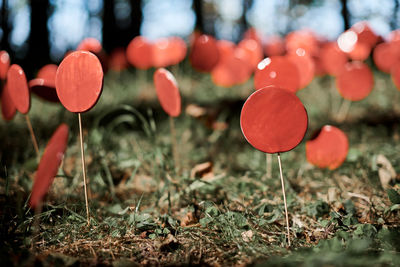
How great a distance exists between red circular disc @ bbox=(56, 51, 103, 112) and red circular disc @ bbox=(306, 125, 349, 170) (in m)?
0.94

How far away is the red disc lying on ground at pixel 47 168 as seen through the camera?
0.90 meters

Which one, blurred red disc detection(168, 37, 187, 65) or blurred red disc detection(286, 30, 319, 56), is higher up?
blurred red disc detection(286, 30, 319, 56)

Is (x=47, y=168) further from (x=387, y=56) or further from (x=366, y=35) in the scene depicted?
(x=387, y=56)

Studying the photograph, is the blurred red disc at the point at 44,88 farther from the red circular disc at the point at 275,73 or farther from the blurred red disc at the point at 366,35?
the blurred red disc at the point at 366,35

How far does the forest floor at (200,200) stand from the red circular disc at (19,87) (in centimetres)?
30

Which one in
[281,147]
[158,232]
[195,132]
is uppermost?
[281,147]

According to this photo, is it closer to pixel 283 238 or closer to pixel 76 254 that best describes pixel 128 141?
pixel 76 254

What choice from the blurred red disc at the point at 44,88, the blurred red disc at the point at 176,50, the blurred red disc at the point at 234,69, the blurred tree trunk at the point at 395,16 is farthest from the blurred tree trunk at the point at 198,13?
the blurred red disc at the point at 44,88

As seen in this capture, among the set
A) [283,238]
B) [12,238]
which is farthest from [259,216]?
[12,238]

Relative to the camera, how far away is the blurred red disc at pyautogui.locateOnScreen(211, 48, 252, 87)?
2264 millimetres

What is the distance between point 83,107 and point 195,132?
1.34 m

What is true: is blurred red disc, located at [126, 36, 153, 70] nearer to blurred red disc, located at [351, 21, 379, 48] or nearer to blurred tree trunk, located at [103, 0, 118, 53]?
blurred red disc, located at [351, 21, 379, 48]

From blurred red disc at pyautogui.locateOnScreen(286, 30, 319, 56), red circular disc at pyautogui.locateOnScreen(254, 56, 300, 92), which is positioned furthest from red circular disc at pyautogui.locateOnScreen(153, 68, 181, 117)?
blurred red disc at pyautogui.locateOnScreen(286, 30, 319, 56)

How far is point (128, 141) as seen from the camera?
2096 millimetres
